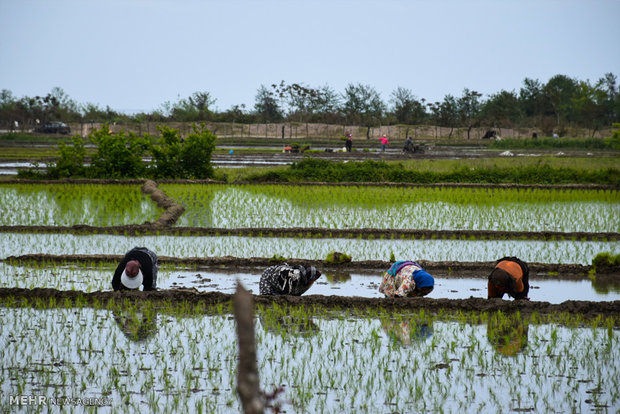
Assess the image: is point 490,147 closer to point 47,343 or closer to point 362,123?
point 362,123

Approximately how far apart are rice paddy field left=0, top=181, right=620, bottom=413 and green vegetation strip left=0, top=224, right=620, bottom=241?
4 cm

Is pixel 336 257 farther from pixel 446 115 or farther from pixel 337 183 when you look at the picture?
pixel 446 115

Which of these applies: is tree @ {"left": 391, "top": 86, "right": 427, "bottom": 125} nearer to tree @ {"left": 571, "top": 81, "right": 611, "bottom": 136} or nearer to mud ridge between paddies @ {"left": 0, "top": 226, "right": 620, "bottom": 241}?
tree @ {"left": 571, "top": 81, "right": 611, "bottom": 136}

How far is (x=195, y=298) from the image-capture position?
23.1ft

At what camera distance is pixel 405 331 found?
6.12m

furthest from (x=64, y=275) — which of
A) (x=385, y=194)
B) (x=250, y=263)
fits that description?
(x=385, y=194)

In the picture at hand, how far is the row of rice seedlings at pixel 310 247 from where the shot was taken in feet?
31.7

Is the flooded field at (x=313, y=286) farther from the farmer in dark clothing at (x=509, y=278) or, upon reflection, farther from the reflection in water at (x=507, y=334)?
the reflection in water at (x=507, y=334)

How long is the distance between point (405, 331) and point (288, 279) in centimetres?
137

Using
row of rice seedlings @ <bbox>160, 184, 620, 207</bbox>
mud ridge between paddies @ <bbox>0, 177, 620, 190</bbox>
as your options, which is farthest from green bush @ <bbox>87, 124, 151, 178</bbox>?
row of rice seedlings @ <bbox>160, 184, 620, 207</bbox>

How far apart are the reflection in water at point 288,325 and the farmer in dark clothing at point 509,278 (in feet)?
5.57

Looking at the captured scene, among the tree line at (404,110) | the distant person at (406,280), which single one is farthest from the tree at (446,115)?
the distant person at (406,280)

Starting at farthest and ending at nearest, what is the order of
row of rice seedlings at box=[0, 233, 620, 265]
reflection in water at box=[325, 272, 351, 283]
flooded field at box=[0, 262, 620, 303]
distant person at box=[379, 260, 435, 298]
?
row of rice seedlings at box=[0, 233, 620, 265] < reflection in water at box=[325, 272, 351, 283] < flooded field at box=[0, 262, 620, 303] < distant person at box=[379, 260, 435, 298]

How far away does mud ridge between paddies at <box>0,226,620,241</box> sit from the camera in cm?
1114
